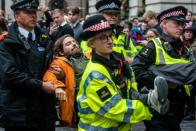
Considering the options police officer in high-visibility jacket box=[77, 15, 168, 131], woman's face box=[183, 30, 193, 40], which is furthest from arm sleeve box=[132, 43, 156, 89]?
woman's face box=[183, 30, 193, 40]

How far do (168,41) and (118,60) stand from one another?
100cm

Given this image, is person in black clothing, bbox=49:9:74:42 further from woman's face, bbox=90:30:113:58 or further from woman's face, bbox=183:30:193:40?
woman's face, bbox=90:30:113:58

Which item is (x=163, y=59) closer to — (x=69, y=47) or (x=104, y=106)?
(x=104, y=106)

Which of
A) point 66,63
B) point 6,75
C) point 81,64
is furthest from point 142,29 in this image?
point 6,75

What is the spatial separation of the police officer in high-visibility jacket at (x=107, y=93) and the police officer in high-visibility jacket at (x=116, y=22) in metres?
2.39

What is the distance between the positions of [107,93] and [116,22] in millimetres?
3366

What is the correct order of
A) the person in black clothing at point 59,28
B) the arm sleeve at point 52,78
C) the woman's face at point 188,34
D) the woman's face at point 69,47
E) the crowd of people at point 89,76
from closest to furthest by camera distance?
the crowd of people at point 89,76 → the arm sleeve at point 52,78 → the woman's face at point 69,47 → the person in black clothing at point 59,28 → the woman's face at point 188,34

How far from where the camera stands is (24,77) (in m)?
4.98

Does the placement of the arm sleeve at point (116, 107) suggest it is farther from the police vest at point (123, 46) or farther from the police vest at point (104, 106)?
the police vest at point (123, 46)

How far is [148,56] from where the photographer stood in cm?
529

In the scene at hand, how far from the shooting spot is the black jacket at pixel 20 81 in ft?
16.4

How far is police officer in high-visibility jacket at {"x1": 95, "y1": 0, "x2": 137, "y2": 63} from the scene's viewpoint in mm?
7211

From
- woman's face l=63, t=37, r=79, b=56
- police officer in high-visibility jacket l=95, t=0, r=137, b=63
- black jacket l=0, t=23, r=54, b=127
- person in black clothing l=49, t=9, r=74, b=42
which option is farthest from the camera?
person in black clothing l=49, t=9, r=74, b=42

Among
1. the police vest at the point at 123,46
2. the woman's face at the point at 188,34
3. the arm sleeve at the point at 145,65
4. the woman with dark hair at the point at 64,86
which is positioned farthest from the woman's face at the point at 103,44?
the woman's face at the point at 188,34
